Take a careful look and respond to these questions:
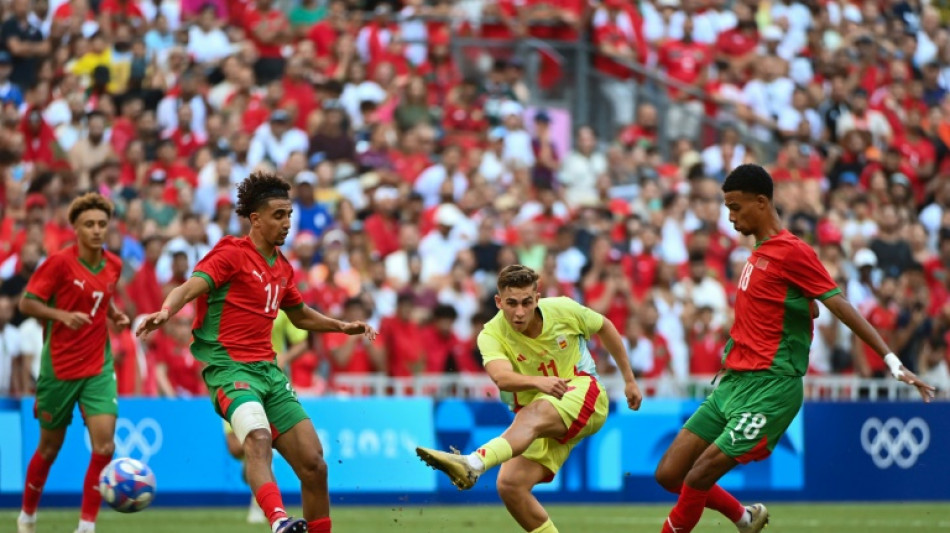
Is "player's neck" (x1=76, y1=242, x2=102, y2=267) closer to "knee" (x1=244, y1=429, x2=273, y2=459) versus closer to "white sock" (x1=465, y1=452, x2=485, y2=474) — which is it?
"knee" (x1=244, y1=429, x2=273, y2=459)

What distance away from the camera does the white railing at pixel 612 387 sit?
1814cm

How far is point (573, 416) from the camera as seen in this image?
35.3 ft

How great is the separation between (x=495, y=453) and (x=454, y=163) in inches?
472

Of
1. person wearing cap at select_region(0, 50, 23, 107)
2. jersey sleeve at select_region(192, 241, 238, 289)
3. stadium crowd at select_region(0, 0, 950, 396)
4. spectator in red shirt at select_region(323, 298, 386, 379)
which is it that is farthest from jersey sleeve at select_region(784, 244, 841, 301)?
person wearing cap at select_region(0, 50, 23, 107)

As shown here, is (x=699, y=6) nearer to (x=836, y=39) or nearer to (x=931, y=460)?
(x=836, y=39)

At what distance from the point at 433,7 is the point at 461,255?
5.92 m

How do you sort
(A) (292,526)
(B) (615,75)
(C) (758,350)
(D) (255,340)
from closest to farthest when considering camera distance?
(A) (292,526) < (C) (758,350) < (D) (255,340) < (B) (615,75)

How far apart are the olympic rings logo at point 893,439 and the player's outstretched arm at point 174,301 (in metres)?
10.1

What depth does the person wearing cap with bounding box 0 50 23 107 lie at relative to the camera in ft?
69.7

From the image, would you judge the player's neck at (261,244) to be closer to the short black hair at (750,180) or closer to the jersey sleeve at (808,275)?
the short black hair at (750,180)

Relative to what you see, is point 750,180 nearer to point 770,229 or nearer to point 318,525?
point 770,229

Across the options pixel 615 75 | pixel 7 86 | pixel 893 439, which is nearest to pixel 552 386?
pixel 893 439

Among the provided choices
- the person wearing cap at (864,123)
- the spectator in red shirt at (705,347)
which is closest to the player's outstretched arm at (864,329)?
the spectator in red shirt at (705,347)

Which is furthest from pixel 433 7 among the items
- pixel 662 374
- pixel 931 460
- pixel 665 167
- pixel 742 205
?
pixel 742 205
